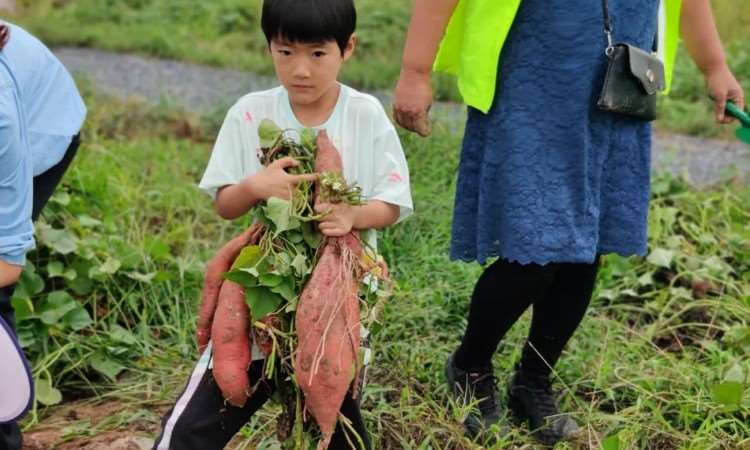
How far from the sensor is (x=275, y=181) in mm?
1969

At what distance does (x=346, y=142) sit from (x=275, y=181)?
0.19 metres

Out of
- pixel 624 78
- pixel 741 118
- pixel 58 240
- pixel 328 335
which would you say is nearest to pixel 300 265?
pixel 328 335

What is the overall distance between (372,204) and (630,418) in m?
1.06

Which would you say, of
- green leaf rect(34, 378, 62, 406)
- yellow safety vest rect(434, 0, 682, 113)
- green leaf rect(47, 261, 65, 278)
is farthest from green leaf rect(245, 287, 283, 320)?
green leaf rect(47, 261, 65, 278)

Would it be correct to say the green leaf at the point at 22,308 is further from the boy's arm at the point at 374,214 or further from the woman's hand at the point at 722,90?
the woman's hand at the point at 722,90

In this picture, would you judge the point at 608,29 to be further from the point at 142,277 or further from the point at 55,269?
the point at 55,269

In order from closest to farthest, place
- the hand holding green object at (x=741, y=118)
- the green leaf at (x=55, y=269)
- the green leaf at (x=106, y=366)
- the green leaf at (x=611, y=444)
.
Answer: the green leaf at (x=611, y=444) < the hand holding green object at (x=741, y=118) < the green leaf at (x=106, y=366) < the green leaf at (x=55, y=269)

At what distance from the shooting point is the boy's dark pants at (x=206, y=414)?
2037 millimetres

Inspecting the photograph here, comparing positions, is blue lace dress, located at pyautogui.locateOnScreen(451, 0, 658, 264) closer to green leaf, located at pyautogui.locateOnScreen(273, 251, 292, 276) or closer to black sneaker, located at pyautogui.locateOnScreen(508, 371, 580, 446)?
black sneaker, located at pyautogui.locateOnScreen(508, 371, 580, 446)

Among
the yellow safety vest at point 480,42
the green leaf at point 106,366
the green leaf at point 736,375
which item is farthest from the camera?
the green leaf at point 106,366

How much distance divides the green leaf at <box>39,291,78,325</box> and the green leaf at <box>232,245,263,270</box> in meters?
1.35

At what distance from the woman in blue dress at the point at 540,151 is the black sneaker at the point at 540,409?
24 centimetres

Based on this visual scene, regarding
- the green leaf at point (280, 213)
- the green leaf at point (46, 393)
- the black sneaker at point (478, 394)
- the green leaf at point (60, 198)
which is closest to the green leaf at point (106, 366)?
the green leaf at point (46, 393)

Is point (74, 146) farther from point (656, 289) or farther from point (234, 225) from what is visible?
point (656, 289)
